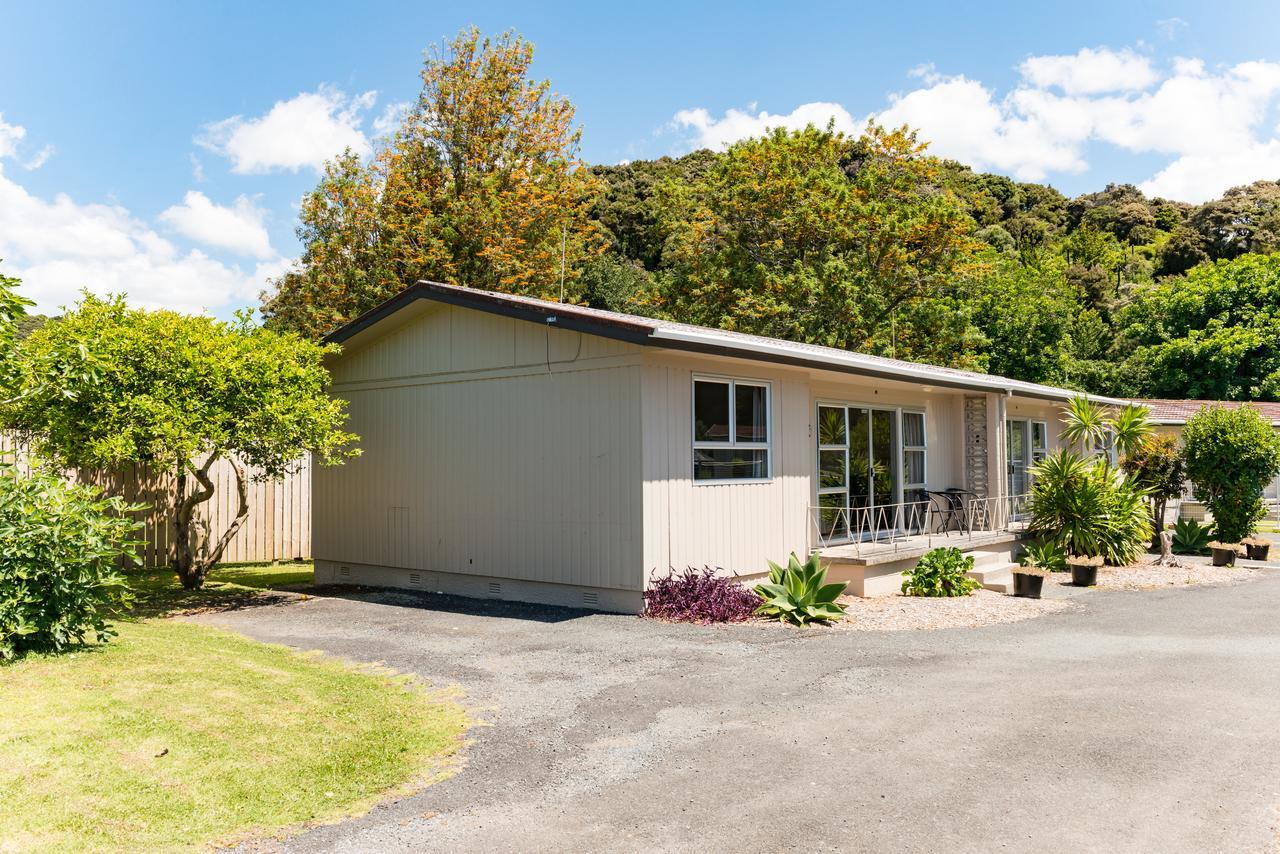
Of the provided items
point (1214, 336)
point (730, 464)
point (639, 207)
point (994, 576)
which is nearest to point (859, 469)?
Result: point (994, 576)

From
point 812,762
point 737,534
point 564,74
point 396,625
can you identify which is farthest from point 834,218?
point 812,762

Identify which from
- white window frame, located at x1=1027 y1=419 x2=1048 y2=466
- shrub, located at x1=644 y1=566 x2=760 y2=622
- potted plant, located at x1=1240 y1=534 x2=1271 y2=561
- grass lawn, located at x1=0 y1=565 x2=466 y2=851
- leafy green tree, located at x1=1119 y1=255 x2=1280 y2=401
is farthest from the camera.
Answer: leafy green tree, located at x1=1119 y1=255 x2=1280 y2=401

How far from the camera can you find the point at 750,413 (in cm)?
1148

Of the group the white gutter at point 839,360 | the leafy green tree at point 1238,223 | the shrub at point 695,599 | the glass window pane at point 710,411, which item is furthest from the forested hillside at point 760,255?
the leafy green tree at point 1238,223

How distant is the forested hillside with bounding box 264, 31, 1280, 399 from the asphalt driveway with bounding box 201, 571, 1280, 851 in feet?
31.0

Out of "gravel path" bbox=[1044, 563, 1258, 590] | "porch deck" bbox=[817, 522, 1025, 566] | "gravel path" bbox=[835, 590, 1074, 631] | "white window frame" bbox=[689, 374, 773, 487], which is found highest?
"white window frame" bbox=[689, 374, 773, 487]

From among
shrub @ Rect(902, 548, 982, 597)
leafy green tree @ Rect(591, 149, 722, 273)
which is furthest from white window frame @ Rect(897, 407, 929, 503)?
leafy green tree @ Rect(591, 149, 722, 273)

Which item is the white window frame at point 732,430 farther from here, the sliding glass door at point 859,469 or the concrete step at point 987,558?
the concrete step at point 987,558

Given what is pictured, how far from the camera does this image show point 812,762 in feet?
17.1

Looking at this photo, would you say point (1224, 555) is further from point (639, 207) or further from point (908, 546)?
point (639, 207)

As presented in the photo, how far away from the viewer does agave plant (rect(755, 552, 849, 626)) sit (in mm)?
9969

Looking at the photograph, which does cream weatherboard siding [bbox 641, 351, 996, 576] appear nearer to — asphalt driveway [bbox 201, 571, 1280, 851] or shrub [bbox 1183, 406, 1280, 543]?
asphalt driveway [bbox 201, 571, 1280, 851]

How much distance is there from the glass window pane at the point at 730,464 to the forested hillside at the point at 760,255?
6188 mm

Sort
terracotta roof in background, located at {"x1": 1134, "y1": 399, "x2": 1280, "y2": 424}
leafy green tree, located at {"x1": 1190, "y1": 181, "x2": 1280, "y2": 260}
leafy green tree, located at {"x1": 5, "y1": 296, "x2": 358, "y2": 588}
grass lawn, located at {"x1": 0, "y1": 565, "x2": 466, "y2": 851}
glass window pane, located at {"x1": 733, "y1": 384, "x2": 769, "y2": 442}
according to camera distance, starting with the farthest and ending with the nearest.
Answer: leafy green tree, located at {"x1": 1190, "y1": 181, "x2": 1280, "y2": 260} < terracotta roof in background, located at {"x1": 1134, "y1": 399, "x2": 1280, "y2": 424} < glass window pane, located at {"x1": 733, "y1": 384, "x2": 769, "y2": 442} < leafy green tree, located at {"x1": 5, "y1": 296, "x2": 358, "y2": 588} < grass lawn, located at {"x1": 0, "y1": 565, "x2": 466, "y2": 851}
